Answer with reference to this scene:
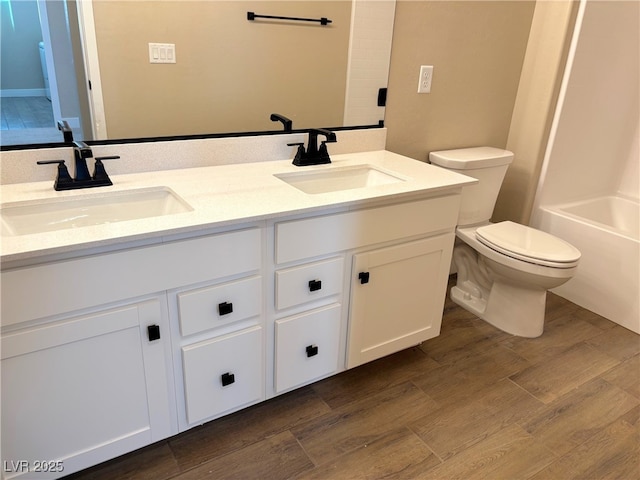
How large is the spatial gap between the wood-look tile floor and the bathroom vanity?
14cm

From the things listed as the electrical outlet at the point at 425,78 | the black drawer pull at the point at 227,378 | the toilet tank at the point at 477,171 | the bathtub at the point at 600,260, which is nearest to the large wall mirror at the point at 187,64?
the electrical outlet at the point at 425,78

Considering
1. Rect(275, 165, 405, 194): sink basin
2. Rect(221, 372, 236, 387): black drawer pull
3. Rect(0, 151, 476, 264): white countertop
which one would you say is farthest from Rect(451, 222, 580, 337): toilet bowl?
Rect(221, 372, 236, 387): black drawer pull

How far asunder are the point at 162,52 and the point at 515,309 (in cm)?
193

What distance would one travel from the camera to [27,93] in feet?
4.95

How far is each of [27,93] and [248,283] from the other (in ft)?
2.92

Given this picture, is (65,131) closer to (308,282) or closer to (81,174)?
(81,174)

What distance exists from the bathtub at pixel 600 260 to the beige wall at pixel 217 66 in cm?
150

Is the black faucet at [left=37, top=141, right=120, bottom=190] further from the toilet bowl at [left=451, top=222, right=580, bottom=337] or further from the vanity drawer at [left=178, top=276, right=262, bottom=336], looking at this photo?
the toilet bowl at [left=451, top=222, right=580, bottom=337]

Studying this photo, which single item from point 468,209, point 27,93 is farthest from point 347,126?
point 27,93

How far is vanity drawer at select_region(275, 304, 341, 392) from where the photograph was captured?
1.70 metres

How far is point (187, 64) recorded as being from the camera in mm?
1700

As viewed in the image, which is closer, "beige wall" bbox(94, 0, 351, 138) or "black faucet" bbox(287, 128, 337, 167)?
"beige wall" bbox(94, 0, 351, 138)

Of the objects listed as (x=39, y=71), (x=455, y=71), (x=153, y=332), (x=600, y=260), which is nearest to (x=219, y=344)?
(x=153, y=332)

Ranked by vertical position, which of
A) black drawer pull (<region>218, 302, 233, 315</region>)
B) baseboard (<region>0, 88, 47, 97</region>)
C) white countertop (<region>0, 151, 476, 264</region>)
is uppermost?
baseboard (<region>0, 88, 47, 97</region>)
